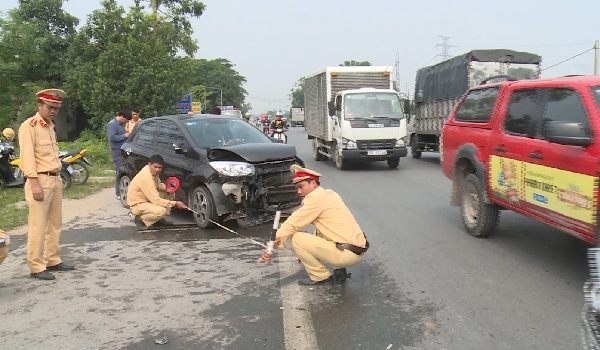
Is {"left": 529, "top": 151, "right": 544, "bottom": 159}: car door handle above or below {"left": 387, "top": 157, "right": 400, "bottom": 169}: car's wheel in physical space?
above

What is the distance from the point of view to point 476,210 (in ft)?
21.7

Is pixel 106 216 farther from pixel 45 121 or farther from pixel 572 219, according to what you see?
pixel 572 219

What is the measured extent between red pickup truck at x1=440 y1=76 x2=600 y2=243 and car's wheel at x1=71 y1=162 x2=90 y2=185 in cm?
877

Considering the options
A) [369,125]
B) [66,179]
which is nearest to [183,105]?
[369,125]

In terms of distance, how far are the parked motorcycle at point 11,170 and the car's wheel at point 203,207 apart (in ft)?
16.9

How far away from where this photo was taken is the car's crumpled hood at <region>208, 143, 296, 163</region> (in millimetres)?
7258

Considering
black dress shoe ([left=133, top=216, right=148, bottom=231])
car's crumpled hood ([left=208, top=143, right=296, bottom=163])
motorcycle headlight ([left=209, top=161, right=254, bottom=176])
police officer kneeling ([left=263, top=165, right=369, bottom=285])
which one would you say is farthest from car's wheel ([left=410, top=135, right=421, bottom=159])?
police officer kneeling ([left=263, top=165, right=369, bottom=285])

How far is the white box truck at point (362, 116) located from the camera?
14062 millimetres

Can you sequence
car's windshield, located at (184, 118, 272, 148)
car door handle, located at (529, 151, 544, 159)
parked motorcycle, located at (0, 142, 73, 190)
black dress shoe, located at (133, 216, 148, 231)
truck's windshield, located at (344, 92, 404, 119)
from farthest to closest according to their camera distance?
truck's windshield, located at (344, 92, 404, 119) → parked motorcycle, located at (0, 142, 73, 190) → car's windshield, located at (184, 118, 272, 148) → black dress shoe, located at (133, 216, 148, 231) → car door handle, located at (529, 151, 544, 159)

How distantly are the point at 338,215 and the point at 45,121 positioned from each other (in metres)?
3.05

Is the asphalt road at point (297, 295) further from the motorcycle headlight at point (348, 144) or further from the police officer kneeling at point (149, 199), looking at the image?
the motorcycle headlight at point (348, 144)

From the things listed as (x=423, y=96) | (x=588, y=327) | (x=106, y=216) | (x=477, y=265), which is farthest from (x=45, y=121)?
(x=423, y=96)

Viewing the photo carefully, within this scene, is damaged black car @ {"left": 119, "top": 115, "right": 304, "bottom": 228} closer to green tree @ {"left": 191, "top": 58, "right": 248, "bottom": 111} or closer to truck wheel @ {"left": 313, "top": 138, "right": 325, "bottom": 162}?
truck wheel @ {"left": 313, "top": 138, "right": 325, "bottom": 162}

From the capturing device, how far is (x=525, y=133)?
17.8 ft
